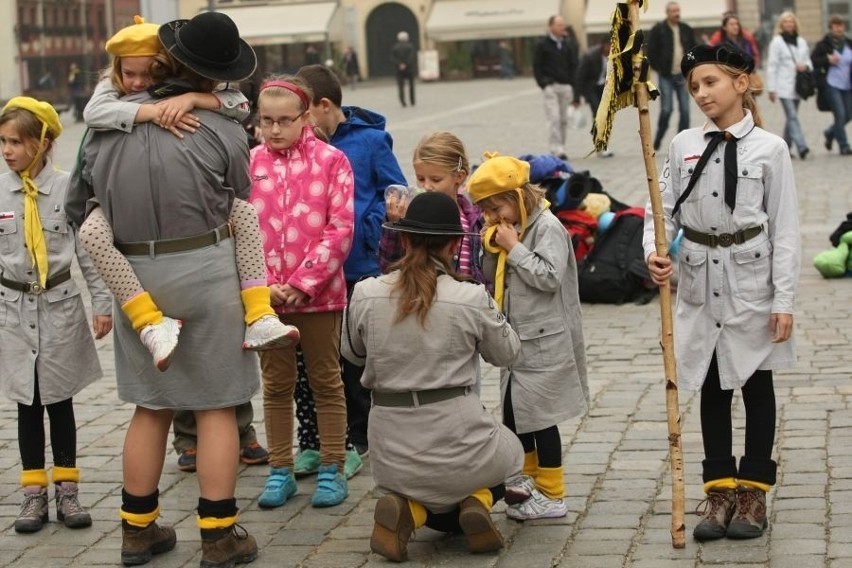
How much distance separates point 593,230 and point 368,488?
488 cm

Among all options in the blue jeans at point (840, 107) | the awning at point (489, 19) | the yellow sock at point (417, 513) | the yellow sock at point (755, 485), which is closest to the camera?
the yellow sock at point (417, 513)

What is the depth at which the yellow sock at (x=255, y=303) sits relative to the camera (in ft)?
16.9

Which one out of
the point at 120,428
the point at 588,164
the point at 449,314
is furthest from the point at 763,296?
the point at 588,164

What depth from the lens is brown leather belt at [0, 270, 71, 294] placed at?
5.75 m

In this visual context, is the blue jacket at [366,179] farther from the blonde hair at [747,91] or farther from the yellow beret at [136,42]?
the blonde hair at [747,91]

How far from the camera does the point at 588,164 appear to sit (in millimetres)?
19062

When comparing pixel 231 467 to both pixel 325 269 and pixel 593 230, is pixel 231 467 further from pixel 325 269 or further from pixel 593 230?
pixel 593 230

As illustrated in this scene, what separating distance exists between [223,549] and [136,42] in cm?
163

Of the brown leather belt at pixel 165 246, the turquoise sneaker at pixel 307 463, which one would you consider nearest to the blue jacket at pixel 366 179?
the turquoise sneaker at pixel 307 463

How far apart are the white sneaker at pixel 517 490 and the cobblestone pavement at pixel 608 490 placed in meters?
0.09

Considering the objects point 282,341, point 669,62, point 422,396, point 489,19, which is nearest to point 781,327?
point 422,396

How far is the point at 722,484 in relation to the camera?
533 centimetres

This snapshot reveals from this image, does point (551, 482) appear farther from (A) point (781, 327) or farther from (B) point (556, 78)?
(B) point (556, 78)

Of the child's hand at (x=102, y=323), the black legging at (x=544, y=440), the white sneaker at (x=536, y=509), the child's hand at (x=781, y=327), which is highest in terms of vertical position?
the child's hand at (x=102, y=323)
